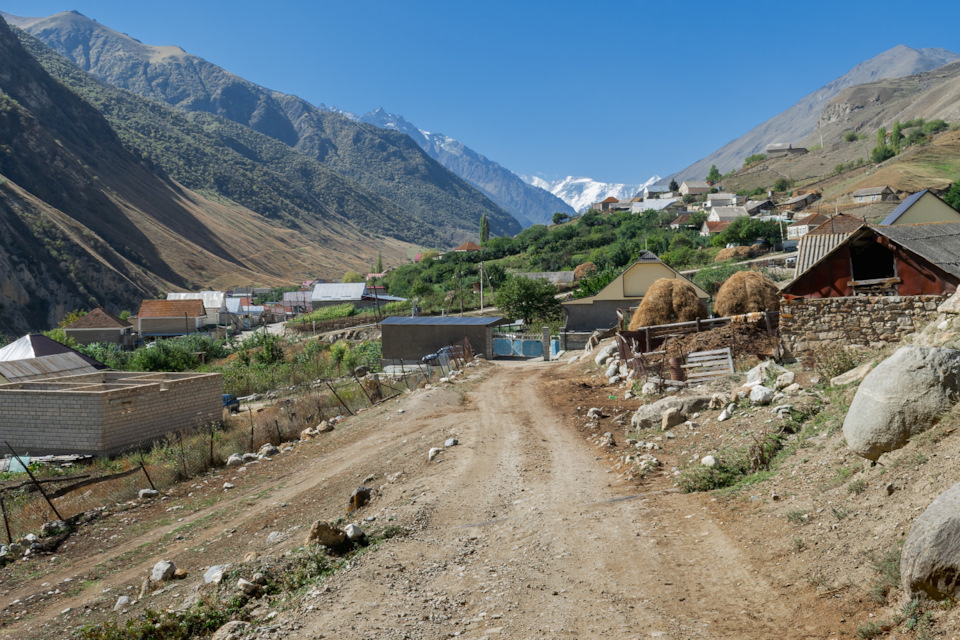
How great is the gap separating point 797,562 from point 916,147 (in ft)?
395

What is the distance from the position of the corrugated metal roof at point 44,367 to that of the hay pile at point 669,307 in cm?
2547

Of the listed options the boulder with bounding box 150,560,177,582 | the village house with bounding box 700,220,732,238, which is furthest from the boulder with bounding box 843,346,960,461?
the village house with bounding box 700,220,732,238

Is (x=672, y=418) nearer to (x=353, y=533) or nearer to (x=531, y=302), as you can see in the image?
(x=353, y=533)

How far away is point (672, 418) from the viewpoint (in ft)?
37.3

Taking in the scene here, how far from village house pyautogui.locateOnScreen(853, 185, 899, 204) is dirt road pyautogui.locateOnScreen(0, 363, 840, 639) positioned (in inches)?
3009

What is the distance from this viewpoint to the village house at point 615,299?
3450cm

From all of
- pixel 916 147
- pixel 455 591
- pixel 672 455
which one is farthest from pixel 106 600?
pixel 916 147

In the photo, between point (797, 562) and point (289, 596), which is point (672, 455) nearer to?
point (797, 562)

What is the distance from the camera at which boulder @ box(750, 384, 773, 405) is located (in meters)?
10.2

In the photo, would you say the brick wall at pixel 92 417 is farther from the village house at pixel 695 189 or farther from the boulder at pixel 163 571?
the village house at pixel 695 189

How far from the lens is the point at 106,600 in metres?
8.69

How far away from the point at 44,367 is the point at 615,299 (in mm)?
28399

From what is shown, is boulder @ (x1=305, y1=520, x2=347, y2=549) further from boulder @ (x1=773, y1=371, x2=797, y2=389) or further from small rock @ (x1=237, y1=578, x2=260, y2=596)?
boulder @ (x1=773, y1=371, x2=797, y2=389)

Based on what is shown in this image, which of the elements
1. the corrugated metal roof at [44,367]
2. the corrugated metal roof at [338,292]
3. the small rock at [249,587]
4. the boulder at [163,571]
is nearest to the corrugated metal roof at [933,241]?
the small rock at [249,587]
